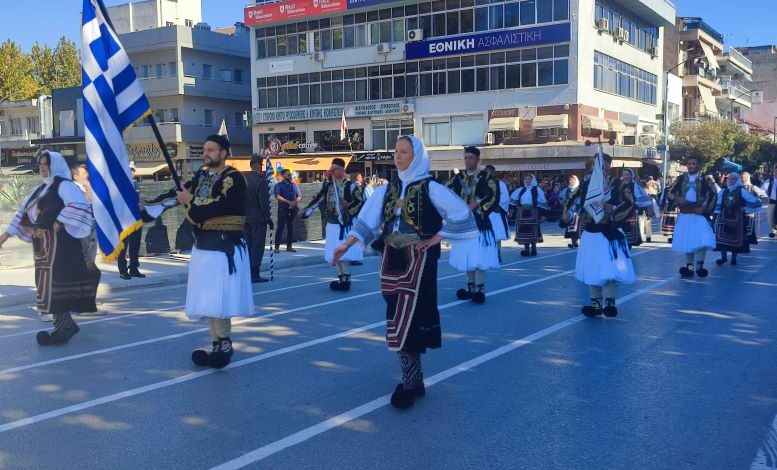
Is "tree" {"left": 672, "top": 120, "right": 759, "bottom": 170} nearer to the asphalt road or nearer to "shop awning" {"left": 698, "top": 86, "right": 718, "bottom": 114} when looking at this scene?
"shop awning" {"left": 698, "top": 86, "right": 718, "bottom": 114}

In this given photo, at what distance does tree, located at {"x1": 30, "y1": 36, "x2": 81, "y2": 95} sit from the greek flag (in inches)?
2331

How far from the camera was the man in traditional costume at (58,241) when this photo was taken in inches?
315

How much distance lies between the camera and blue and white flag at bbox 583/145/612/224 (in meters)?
8.98

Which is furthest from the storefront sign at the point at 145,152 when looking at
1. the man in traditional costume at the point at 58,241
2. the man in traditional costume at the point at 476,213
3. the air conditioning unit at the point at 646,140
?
the man in traditional costume at the point at 58,241

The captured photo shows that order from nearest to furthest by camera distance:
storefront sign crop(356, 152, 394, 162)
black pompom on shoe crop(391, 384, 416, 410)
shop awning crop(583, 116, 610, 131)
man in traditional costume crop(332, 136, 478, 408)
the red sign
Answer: black pompom on shoe crop(391, 384, 416, 410)
man in traditional costume crop(332, 136, 478, 408)
shop awning crop(583, 116, 610, 131)
storefront sign crop(356, 152, 394, 162)
the red sign

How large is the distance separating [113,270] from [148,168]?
1610 inches

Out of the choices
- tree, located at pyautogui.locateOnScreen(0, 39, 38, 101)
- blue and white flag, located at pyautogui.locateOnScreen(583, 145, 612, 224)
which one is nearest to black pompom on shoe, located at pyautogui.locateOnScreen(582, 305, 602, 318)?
blue and white flag, located at pyautogui.locateOnScreen(583, 145, 612, 224)

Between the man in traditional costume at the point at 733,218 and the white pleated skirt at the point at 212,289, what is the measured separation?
11186mm

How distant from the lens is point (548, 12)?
137 feet

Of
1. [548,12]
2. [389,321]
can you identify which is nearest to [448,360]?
[389,321]

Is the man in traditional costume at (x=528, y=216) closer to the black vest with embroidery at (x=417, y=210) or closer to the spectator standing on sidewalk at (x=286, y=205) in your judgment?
the spectator standing on sidewalk at (x=286, y=205)

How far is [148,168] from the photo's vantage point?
53.4 m

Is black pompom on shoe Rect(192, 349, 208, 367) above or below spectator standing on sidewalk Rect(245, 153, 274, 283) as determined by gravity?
below

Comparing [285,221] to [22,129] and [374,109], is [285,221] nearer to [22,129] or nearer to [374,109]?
[374,109]
